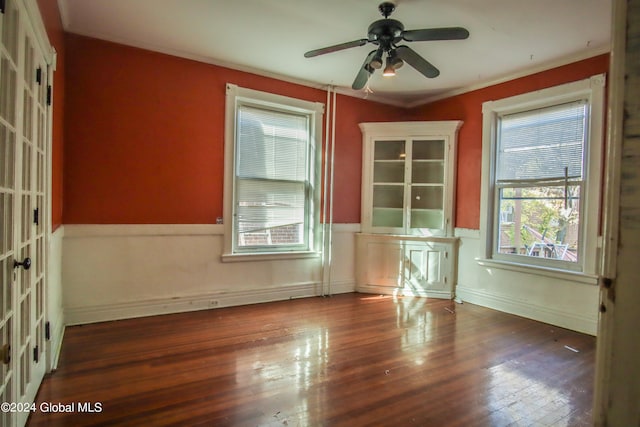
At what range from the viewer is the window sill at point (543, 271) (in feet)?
11.2

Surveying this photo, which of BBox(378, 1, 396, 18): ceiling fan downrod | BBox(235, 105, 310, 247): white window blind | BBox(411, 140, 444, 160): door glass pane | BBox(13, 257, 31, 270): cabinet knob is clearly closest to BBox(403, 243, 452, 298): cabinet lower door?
BBox(411, 140, 444, 160): door glass pane

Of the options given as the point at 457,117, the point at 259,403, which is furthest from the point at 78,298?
the point at 457,117

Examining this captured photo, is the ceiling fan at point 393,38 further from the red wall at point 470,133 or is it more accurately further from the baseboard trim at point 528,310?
the baseboard trim at point 528,310

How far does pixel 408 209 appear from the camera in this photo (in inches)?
189

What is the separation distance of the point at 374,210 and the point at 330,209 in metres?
0.66

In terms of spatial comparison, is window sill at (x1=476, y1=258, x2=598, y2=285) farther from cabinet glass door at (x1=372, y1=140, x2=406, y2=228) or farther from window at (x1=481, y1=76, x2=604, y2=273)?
cabinet glass door at (x1=372, y1=140, x2=406, y2=228)

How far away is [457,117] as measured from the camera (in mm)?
4680

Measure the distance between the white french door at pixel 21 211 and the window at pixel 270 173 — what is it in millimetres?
1899

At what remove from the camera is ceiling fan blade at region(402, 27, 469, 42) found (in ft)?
8.17

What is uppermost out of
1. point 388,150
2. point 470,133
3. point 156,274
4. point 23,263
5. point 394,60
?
point 394,60

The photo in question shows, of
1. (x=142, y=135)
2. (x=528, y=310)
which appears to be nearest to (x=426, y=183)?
(x=528, y=310)

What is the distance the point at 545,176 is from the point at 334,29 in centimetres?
268

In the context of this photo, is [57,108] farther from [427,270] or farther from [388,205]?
[427,270]

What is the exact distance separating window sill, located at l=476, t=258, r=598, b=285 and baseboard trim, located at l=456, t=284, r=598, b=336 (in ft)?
1.11
